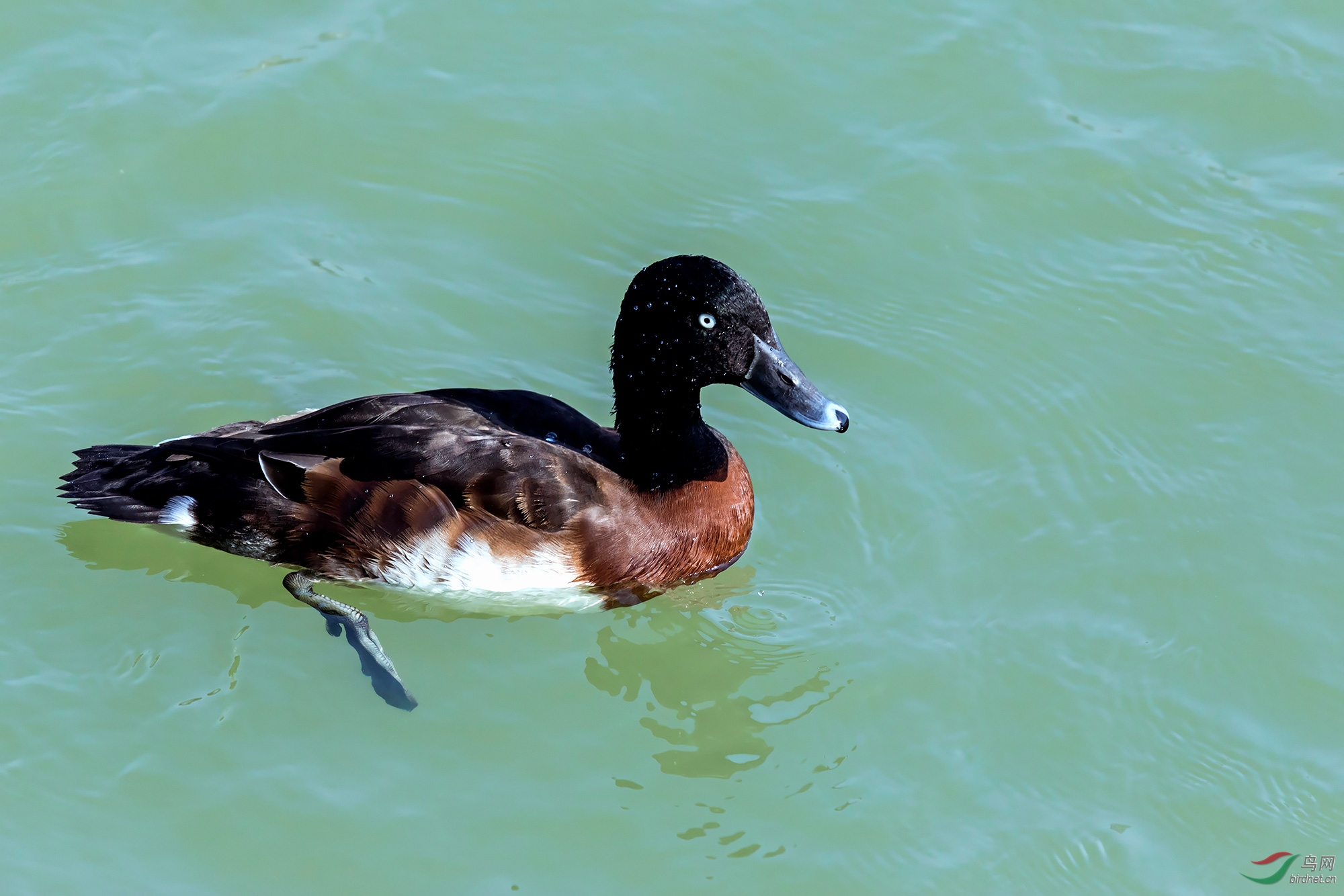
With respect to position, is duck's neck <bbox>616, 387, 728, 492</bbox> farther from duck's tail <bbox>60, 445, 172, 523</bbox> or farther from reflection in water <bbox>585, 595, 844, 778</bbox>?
duck's tail <bbox>60, 445, 172, 523</bbox>

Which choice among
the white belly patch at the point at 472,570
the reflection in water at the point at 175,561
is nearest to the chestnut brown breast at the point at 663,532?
the white belly patch at the point at 472,570

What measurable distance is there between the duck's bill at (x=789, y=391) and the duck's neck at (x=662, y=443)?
340 millimetres

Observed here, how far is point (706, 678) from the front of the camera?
241 inches

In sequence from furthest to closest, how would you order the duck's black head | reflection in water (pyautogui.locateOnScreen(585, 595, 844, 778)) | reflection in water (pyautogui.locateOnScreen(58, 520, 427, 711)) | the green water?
reflection in water (pyautogui.locateOnScreen(58, 520, 427, 711)), the duck's black head, reflection in water (pyautogui.locateOnScreen(585, 595, 844, 778)), the green water

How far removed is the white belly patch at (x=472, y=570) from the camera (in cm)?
606

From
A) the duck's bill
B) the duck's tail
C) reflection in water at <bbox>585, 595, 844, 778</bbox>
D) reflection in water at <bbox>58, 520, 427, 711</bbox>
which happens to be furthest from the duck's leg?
the duck's bill

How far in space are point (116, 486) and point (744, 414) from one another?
3.37 m

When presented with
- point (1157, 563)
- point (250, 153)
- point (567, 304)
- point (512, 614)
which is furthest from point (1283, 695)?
point (250, 153)

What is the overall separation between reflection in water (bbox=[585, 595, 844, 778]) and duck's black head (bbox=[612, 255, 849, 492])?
91 centimetres

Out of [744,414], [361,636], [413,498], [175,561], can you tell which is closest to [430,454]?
[413,498]

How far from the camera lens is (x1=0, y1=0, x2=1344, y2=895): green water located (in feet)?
17.9

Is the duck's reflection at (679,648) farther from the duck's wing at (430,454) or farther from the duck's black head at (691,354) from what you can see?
the duck's black head at (691,354)

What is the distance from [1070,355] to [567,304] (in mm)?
2993

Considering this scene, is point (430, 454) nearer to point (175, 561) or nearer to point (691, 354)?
point (691, 354)
